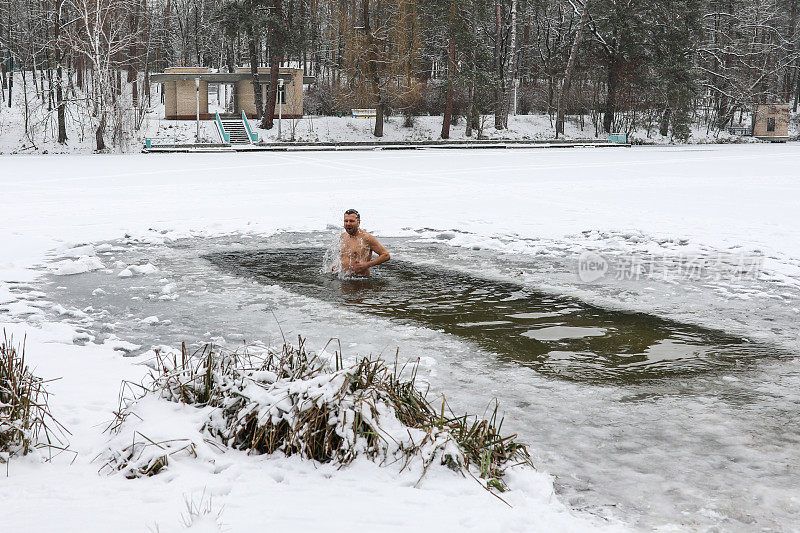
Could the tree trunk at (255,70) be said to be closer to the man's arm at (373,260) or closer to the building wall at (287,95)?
the building wall at (287,95)

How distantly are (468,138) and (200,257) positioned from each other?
137 ft

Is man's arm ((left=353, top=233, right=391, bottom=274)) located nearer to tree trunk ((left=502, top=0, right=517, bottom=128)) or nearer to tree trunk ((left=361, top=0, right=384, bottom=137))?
tree trunk ((left=361, top=0, right=384, bottom=137))

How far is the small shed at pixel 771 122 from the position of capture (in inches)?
2330

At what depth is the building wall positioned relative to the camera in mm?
54516

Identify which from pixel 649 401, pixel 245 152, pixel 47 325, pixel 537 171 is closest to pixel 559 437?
pixel 649 401

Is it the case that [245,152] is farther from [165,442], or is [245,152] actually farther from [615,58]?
[165,442]

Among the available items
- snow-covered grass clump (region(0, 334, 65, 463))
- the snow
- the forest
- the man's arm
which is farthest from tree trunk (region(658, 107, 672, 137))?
snow-covered grass clump (region(0, 334, 65, 463))

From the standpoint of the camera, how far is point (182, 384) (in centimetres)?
439

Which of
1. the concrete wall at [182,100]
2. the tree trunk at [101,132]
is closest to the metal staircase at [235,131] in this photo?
the concrete wall at [182,100]

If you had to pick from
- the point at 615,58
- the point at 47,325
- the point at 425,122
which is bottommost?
the point at 47,325

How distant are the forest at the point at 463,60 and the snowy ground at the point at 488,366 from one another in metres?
25.8

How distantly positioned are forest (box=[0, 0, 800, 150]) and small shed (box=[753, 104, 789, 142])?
1.16 meters

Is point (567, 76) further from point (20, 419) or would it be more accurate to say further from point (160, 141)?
point (20, 419)

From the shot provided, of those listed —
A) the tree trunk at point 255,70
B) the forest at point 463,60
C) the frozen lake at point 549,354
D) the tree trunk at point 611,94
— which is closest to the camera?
the frozen lake at point 549,354
